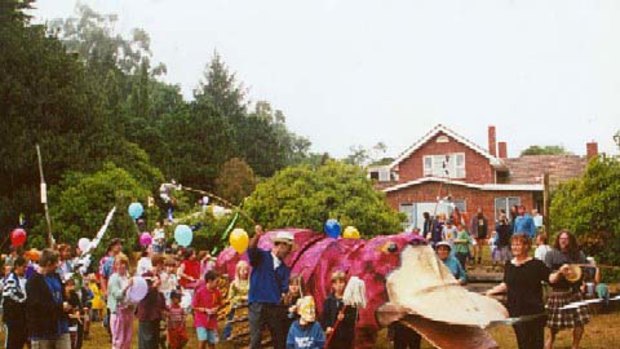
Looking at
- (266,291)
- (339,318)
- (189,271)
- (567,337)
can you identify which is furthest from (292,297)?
(567,337)

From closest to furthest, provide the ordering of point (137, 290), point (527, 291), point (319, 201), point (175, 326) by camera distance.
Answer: point (527, 291) → point (137, 290) → point (175, 326) → point (319, 201)

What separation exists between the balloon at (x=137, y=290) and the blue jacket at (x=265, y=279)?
1.57 m

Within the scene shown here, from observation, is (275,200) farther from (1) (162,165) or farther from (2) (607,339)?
(1) (162,165)

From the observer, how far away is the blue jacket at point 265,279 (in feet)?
32.9

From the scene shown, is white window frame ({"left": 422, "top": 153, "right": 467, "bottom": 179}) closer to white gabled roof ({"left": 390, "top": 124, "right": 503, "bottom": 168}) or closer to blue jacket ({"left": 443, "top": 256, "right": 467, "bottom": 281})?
white gabled roof ({"left": 390, "top": 124, "right": 503, "bottom": 168})

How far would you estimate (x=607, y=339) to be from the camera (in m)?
13.1

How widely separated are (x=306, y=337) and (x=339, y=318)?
778 millimetres

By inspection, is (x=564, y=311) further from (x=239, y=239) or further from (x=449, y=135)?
(x=449, y=135)

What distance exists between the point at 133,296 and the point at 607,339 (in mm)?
7071

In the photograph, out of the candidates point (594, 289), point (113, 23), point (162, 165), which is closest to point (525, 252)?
point (594, 289)

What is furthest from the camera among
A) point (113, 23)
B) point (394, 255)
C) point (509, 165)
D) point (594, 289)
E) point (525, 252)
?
point (113, 23)

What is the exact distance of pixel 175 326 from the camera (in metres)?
12.0

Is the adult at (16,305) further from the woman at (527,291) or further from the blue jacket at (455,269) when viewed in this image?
the woman at (527,291)

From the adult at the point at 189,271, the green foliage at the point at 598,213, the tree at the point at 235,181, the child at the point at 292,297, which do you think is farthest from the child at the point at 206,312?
the tree at the point at 235,181
